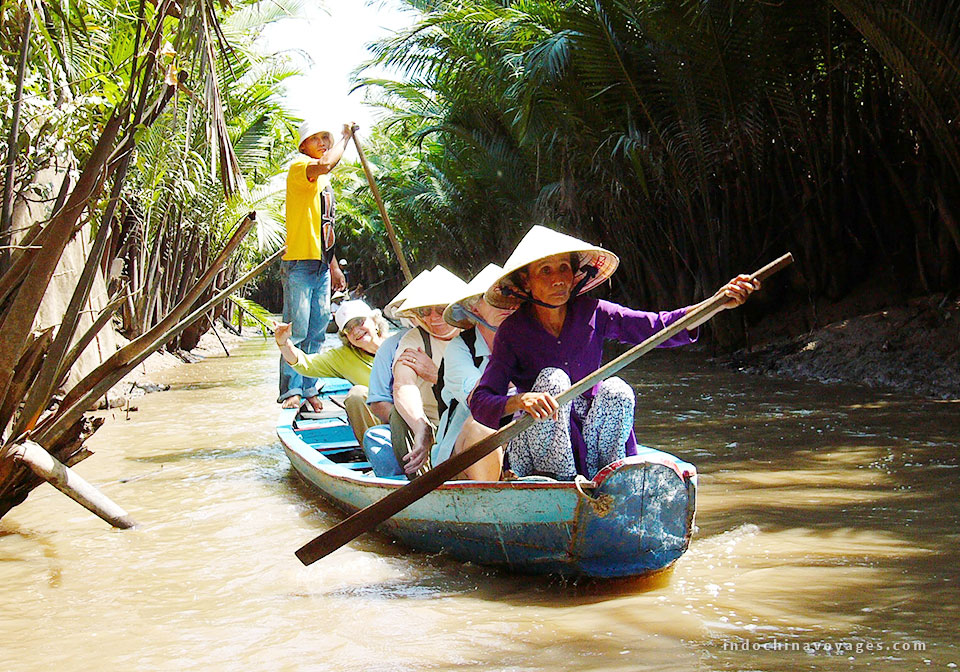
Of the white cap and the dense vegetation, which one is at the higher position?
the dense vegetation

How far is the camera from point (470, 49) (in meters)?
15.0

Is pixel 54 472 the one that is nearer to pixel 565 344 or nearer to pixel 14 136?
pixel 14 136

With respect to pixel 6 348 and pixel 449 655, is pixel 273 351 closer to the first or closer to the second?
pixel 6 348

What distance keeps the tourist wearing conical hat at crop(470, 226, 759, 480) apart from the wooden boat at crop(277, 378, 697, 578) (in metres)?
0.25

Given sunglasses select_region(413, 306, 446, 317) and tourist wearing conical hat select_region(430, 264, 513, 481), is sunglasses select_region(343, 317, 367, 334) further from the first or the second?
tourist wearing conical hat select_region(430, 264, 513, 481)

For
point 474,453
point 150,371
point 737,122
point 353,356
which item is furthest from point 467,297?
point 150,371

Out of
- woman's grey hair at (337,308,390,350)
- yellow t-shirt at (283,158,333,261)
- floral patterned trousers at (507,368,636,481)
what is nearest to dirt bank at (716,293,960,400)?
woman's grey hair at (337,308,390,350)

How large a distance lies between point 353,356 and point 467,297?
2.17 m

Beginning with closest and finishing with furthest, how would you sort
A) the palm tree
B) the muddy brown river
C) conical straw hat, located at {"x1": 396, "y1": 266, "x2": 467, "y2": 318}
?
the muddy brown river
the palm tree
conical straw hat, located at {"x1": 396, "y1": 266, "x2": 467, "y2": 318}

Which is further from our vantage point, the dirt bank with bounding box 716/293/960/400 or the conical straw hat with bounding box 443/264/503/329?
the dirt bank with bounding box 716/293/960/400

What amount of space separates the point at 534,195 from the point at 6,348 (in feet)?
50.0

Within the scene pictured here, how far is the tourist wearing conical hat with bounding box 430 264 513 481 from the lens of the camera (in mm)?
4523

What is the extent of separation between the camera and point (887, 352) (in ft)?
32.3

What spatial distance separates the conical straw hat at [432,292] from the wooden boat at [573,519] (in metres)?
0.91
